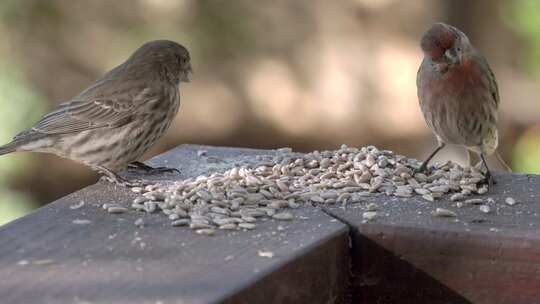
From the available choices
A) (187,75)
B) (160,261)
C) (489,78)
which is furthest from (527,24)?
(160,261)

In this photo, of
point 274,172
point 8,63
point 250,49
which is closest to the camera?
point 274,172

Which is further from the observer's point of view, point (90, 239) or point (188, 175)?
point (188, 175)

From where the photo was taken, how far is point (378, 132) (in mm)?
8797

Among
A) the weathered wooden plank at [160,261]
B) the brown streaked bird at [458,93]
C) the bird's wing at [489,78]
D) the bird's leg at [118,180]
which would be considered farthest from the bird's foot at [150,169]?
the bird's wing at [489,78]

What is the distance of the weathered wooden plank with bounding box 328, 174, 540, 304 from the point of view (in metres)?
2.93

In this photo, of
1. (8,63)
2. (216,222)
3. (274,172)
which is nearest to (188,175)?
(274,172)

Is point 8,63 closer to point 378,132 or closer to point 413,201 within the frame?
point 378,132

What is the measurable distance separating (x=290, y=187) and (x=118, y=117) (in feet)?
4.32

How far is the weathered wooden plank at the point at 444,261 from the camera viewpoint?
115 inches

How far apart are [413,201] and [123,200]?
977 mm

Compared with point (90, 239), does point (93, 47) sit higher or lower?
higher

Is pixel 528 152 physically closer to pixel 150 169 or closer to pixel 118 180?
pixel 150 169

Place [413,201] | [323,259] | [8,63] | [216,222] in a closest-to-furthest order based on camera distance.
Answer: [323,259], [216,222], [413,201], [8,63]

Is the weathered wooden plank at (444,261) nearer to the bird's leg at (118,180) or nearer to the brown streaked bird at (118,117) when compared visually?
the bird's leg at (118,180)
